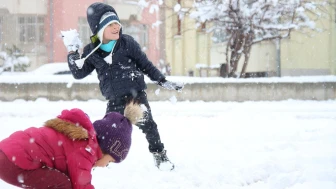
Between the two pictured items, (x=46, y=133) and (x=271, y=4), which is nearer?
(x=46, y=133)

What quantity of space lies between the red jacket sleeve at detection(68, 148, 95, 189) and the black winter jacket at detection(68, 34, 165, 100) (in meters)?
1.67

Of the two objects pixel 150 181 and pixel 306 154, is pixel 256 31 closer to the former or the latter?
pixel 306 154

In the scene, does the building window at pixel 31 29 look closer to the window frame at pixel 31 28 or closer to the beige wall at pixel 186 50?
the window frame at pixel 31 28

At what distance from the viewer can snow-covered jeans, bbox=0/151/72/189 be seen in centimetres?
238

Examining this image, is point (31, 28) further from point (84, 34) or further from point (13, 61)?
point (13, 61)

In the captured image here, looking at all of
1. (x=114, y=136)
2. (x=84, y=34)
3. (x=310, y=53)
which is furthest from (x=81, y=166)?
(x=84, y=34)

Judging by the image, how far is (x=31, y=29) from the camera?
2339 centimetres

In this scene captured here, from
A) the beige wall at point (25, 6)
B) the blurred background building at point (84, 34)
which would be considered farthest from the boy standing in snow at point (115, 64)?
the beige wall at point (25, 6)

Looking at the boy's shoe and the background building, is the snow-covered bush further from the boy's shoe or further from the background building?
the boy's shoe

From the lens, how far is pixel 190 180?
3.78 metres

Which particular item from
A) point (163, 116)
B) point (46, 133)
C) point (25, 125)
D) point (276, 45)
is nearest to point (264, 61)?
point (276, 45)

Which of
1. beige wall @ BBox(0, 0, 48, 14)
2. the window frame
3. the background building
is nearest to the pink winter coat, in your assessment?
the background building

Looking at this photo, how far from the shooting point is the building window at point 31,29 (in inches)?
910

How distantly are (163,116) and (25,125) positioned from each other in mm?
2580
